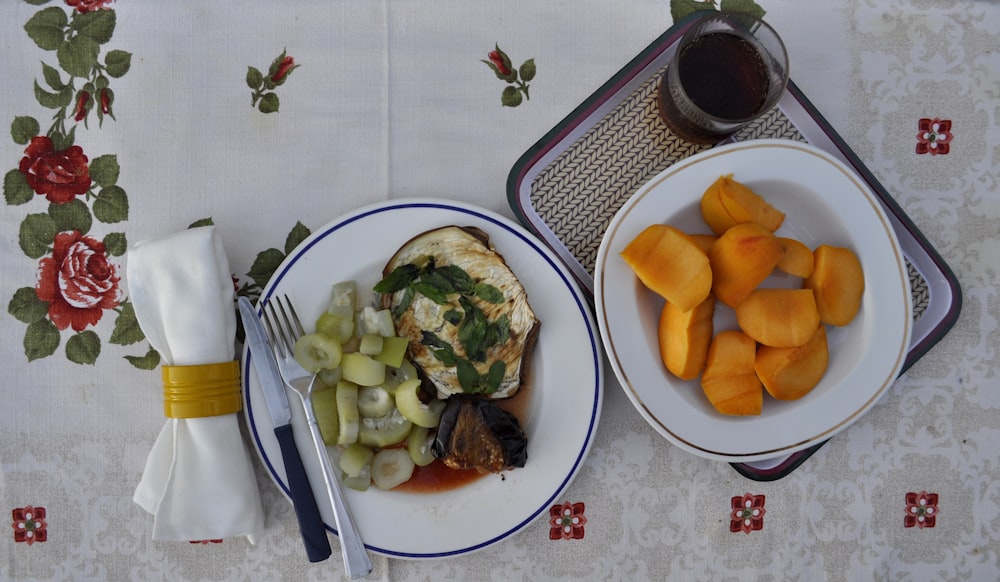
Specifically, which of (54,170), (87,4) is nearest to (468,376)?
(54,170)

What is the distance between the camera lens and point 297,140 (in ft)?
4.05

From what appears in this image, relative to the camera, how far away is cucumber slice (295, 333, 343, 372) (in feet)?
3.67

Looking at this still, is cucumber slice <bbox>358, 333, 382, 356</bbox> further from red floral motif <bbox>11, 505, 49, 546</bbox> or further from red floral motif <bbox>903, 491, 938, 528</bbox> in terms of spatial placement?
red floral motif <bbox>903, 491, 938, 528</bbox>

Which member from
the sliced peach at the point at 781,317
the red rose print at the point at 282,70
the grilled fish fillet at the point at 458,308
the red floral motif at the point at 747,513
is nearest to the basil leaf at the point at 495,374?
the grilled fish fillet at the point at 458,308

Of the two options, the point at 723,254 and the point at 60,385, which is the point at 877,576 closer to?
the point at 723,254

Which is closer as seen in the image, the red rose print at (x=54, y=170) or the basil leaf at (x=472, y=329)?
the basil leaf at (x=472, y=329)

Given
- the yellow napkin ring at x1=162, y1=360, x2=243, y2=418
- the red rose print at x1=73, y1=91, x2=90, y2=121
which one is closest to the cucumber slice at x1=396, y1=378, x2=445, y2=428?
the yellow napkin ring at x1=162, y1=360, x2=243, y2=418

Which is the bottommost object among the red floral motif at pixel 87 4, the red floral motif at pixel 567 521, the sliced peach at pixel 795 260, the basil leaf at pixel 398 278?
the red floral motif at pixel 567 521

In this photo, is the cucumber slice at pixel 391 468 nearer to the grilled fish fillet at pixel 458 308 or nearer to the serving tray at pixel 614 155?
the grilled fish fillet at pixel 458 308

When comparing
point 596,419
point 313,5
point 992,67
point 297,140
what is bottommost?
point 596,419

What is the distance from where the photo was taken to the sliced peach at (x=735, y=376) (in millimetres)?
1122

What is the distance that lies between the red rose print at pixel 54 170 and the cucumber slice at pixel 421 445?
2.72 feet

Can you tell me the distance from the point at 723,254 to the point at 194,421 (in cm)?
101

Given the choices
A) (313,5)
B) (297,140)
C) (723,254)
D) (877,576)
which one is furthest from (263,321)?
(877,576)
